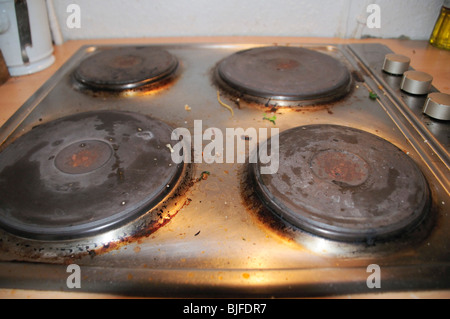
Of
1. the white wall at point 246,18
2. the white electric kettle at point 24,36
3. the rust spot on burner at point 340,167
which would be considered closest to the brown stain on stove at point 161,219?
the rust spot on burner at point 340,167

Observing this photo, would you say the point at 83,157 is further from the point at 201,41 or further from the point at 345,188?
the point at 201,41

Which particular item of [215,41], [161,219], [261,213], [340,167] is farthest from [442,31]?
[161,219]

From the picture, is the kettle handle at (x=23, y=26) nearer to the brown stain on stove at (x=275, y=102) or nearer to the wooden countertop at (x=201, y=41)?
the wooden countertop at (x=201, y=41)

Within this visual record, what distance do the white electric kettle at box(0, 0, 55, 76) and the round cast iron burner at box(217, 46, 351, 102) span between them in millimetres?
610

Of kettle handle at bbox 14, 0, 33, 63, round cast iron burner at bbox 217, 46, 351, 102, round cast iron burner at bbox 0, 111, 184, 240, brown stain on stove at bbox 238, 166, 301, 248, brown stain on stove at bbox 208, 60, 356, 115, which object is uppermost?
kettle handle at bbox 14, 0, 33, 63

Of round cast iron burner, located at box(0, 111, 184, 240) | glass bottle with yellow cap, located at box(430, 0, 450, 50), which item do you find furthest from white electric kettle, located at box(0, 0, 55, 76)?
glass bottle with yellow cap, located at box(430, 0, 450, 50)

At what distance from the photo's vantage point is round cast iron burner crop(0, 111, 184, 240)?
52 centimetres

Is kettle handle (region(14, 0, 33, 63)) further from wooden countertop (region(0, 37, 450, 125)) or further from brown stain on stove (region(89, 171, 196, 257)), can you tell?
brown stain on stove (region(89, 171, 196, 257))

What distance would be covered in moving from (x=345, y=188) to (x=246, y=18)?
3.21ft

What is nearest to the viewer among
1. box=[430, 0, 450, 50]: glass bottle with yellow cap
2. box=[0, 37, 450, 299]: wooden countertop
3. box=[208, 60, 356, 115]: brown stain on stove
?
box=[0, 37, 450, 299]: wooden countertop

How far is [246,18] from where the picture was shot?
4.23ft

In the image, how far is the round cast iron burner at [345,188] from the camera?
50 centimetres

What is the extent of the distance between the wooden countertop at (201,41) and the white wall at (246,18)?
0.04 metres

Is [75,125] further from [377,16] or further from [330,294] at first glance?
[377,16]
